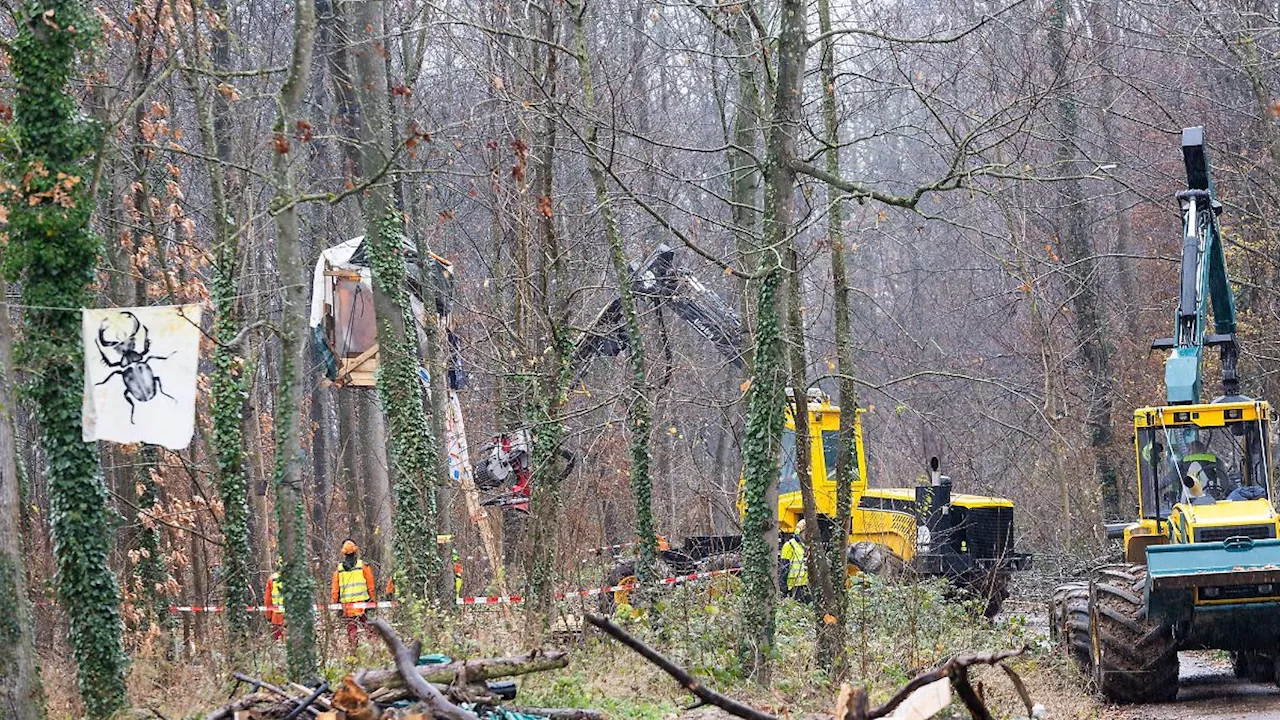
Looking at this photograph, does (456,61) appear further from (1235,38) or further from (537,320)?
(1235,38)

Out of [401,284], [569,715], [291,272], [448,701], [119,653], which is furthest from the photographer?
[401,284]

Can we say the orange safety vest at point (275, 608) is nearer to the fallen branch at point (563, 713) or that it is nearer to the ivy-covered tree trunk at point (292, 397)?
the ivy-covered tree trunk at point (292, 397)

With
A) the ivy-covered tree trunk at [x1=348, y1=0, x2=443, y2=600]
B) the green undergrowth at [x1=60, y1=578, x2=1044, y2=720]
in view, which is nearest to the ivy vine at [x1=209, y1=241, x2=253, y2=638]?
the green undergrowth at [x1=60, y1=578, x2=1044, y2=720]

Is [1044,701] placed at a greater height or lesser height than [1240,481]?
lesser

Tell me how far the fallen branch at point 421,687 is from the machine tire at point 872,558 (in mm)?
11362

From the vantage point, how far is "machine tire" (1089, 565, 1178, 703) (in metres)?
13.9

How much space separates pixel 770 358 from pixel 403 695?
616 cm

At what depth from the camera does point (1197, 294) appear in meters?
15.4

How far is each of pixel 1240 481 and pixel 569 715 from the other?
8.47m

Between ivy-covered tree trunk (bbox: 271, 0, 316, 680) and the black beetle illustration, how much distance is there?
216 cm

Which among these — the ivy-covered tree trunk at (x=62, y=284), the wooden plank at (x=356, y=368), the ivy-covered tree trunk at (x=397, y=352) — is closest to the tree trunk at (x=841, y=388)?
the ivy-covered tree trunk at (x=397, y=352)

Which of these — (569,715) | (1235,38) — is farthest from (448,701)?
(1235,38)

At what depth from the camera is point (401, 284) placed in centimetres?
2023

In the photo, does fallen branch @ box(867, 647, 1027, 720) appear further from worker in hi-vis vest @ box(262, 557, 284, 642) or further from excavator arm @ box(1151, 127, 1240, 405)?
worker in hi-vis vest @ box(262, 557, 284, 642)
